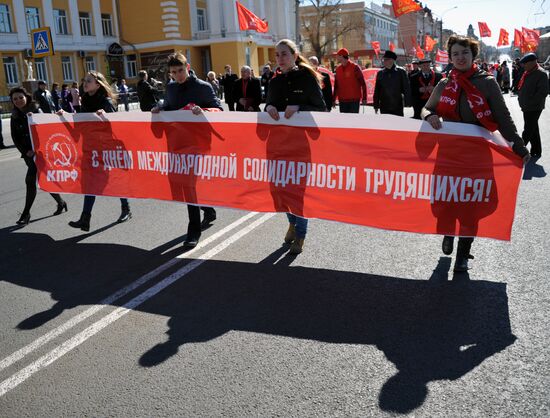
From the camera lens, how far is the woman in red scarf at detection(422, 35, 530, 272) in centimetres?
458

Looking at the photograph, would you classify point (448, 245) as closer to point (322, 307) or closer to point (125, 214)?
point (322, 307)

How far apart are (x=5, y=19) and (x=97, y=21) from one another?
33.3 feet

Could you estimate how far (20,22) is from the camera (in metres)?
41.4

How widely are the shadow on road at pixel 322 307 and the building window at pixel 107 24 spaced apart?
5227cm

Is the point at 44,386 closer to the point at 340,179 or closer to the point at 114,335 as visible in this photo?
the point at 114,335

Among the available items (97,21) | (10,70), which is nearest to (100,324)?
(10,70)

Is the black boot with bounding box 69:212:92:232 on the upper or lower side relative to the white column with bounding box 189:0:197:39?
lower

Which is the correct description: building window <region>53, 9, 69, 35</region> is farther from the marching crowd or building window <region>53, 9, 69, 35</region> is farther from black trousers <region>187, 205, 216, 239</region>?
black trousers <region>187, 205, 216, 239</region>

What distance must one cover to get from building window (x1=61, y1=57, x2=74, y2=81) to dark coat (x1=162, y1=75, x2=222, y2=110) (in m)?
44.4

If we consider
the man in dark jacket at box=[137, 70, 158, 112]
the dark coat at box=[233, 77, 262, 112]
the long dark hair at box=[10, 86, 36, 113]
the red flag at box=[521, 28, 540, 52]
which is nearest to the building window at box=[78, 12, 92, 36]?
the man in dark jacket at box=[137, 70, 158, 112]

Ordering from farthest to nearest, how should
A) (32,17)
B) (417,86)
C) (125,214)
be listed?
(32,17) → (417,86) → (125,214)

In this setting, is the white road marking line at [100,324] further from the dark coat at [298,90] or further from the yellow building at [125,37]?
the yellow building at [125,37]

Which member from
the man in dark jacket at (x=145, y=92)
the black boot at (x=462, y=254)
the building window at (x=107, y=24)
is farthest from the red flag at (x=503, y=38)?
the black boot at (x=462, y=254)

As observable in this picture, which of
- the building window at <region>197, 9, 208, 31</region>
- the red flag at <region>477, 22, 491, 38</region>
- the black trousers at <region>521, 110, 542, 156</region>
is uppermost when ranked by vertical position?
the building window at <region>197, 9, 208, 31</region>
